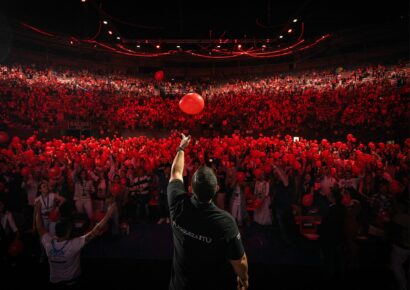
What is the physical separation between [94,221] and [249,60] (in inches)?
1016

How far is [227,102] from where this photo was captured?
20250mm

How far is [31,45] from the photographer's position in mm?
21828

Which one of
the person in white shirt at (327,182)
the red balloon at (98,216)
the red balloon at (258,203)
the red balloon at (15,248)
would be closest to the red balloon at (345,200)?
the person in white shirt at (327,182)

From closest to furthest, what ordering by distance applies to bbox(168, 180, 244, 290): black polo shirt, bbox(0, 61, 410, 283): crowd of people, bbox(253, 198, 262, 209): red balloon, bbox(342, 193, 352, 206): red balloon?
1. bbox(168, 180, 244, 290): black polo shirt
2. bbox(342, 193, 352, 206): red balloon
3. bbox(0, 61, 410, 283): crowd of people
4. bbox(253, 198, 262, 209): red balloon

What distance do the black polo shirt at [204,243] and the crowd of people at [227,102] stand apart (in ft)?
46.4

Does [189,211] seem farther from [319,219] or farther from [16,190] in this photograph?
[16,190]

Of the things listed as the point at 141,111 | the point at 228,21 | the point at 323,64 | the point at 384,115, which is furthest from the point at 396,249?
the point at 323,64

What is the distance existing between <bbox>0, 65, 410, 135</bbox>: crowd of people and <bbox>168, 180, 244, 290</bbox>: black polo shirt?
1415 centimetres

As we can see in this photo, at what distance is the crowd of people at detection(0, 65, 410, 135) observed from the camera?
13977 millimetres

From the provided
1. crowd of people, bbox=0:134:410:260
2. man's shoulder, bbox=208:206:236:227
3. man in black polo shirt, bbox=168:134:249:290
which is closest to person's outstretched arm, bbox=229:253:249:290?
man in black polo shirt, bbox=168:134:249:290

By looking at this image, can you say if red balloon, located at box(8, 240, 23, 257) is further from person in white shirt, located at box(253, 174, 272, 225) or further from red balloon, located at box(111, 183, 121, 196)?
person in white shirt, located at box(253, 174, 272, 225)

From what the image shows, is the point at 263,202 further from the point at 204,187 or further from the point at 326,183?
the point at 204,187

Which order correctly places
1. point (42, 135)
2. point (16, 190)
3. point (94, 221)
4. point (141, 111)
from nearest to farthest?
point (94, 221) → point (16, 190) → point (42, 135) → point (141, 111)

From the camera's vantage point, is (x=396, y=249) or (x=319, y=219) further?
(x=319, y=219)
